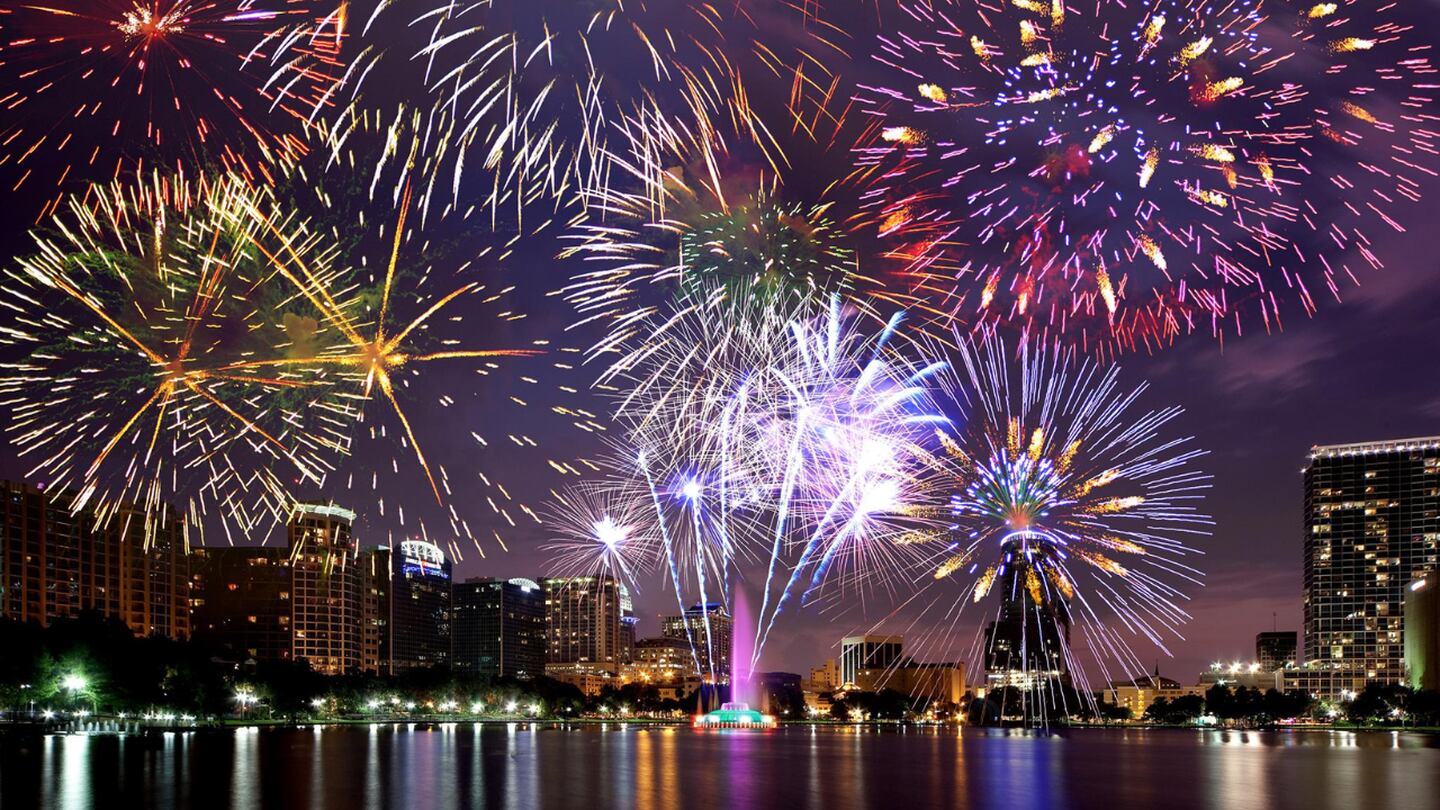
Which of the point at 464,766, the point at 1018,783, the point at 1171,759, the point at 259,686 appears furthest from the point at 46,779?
the point at 259,686

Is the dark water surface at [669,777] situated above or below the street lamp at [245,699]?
above

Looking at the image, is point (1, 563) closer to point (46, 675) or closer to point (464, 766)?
point (46, 675)

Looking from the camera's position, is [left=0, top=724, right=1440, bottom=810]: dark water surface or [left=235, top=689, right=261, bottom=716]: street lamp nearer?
[left=0, top=724, right=1440, bottom=810]: dark water surface

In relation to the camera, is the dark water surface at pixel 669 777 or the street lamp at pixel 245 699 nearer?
the dark water surface at pixel 669 777

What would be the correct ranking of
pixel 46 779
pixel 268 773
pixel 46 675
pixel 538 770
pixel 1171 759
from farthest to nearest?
1. pixel 46 675
2. pixel 1171 759
3. pixel 538 770
4. pixel 268 773
5. pixel 46 779

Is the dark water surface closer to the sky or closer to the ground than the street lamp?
closer to the sky

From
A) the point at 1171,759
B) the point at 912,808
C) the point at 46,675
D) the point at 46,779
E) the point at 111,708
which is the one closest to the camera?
the point at 912,808

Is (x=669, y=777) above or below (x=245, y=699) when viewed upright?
above

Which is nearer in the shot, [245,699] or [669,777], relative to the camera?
[669,777]
